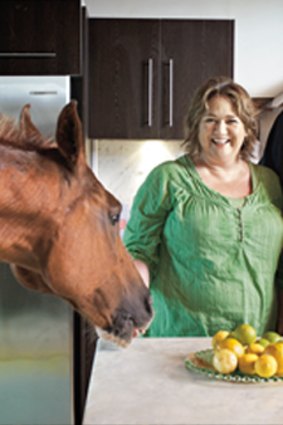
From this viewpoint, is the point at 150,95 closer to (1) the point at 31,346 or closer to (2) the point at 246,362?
(1) the point at 31,346

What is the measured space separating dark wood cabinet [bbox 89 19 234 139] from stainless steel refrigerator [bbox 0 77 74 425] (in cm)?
50

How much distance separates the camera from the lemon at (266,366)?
137cm

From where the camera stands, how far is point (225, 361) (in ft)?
4.59

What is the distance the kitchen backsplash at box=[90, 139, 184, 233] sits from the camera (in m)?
3.55

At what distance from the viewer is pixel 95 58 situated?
10.7 feet

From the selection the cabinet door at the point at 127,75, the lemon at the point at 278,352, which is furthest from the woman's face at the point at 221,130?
the cabinet door at the point at 127,75

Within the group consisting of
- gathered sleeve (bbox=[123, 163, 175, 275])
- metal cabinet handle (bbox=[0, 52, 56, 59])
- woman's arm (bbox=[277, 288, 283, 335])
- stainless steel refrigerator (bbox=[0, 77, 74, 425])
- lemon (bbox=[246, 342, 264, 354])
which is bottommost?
stainless steel refrigerator (bbox=[0, 77, 74, 425])

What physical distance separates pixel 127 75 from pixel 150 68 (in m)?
0.12

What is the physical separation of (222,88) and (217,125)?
11cm

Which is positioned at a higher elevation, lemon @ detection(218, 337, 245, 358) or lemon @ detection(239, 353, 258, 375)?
lemon @ detection(218, 337, 245, 358)

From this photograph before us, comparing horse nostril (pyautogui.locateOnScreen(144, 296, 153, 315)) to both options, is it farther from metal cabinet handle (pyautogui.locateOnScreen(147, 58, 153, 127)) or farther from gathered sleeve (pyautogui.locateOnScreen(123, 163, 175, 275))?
metal cabinet handle (pyautogui.locateOnScreen(147, 58, 153, 127))

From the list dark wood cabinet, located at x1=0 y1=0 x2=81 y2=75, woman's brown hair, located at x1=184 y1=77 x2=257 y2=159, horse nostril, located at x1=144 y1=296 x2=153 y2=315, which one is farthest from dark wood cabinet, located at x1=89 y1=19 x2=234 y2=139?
horse nostril, located at x1=144 y1=296 x2=153 y2=315

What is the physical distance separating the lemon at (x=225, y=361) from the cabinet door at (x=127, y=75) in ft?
6.54

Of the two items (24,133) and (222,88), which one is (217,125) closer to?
(222,88)
